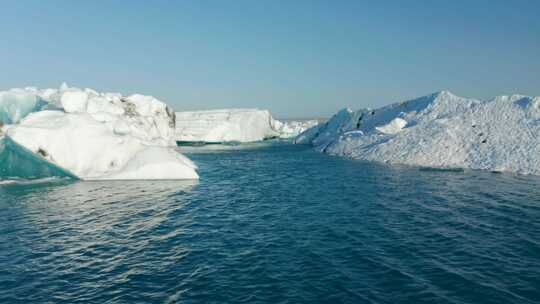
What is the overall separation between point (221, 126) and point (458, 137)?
2926 inches

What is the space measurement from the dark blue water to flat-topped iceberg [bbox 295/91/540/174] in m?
11.8

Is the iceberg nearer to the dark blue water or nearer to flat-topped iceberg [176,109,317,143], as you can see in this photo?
flat-topped iceberg [176,109,317,143]

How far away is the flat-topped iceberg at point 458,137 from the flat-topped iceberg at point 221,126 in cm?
4983

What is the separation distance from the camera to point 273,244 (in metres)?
16.7

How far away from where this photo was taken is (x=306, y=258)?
1482 centimetres

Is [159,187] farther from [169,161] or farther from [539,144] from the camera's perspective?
[539,144]

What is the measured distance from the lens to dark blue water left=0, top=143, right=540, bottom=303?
1198cm

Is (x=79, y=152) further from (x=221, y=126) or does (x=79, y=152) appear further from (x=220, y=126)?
(x=221, y=126)

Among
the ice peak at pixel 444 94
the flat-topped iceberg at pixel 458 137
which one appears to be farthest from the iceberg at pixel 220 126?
the ice peak at pixel 444 94

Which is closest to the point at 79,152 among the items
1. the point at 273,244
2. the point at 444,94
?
the point at 273,244

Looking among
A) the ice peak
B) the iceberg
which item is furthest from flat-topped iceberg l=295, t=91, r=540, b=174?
the iceberg

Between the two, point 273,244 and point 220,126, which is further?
point 220,126

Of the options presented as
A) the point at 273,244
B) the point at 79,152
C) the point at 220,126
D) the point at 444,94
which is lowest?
the point at 273,244

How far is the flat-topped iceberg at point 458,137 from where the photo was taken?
135 feet
